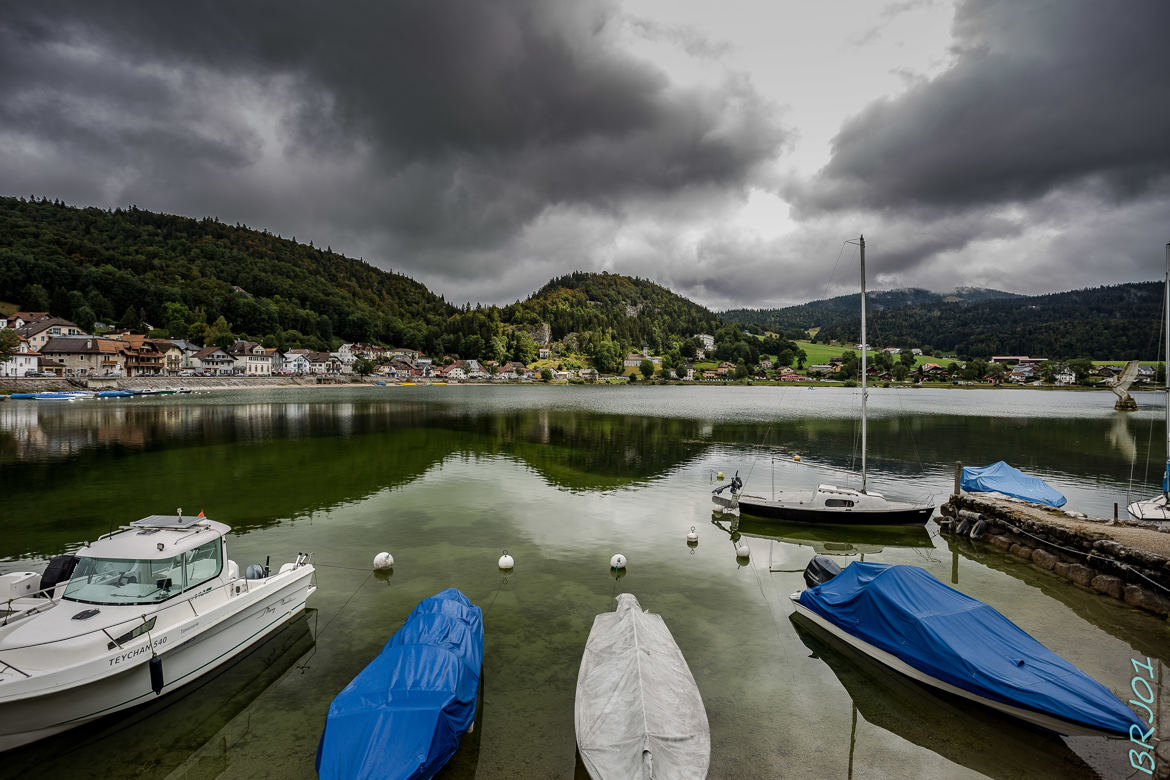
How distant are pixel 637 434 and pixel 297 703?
156ft

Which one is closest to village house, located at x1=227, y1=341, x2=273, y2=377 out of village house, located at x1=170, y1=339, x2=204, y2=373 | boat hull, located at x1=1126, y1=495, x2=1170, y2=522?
village house, located at x1=170, y1=339, x2=204, y2=373

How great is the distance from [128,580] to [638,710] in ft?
35.5

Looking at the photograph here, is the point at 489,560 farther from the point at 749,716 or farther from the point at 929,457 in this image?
the point at 929,457

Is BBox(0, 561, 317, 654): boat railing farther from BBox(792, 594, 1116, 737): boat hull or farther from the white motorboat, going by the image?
BBox(792, 594, 1116, 737): boat hull

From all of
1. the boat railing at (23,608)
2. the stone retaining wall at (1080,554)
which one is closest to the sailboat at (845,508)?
the stone retaining wall at (1080,554)

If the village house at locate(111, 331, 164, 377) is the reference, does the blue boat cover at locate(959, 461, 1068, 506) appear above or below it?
below

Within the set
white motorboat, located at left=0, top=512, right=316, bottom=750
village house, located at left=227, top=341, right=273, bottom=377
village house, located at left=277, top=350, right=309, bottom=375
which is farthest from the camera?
village house, located at left=277, top=350, right=309, bottom=375

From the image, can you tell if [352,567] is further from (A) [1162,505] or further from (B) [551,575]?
(A) [1162,505]

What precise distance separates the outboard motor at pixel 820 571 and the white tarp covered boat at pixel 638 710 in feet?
26.0

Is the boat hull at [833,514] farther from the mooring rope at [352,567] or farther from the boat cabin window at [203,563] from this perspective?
the boat cabin window at [203,563]

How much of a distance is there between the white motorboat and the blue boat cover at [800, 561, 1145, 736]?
1504cm

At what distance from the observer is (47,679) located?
26.0 ft

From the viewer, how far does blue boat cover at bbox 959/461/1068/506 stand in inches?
1003

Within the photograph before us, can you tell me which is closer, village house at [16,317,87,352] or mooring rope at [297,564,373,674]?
mooring rope at [297,564,373,674]
